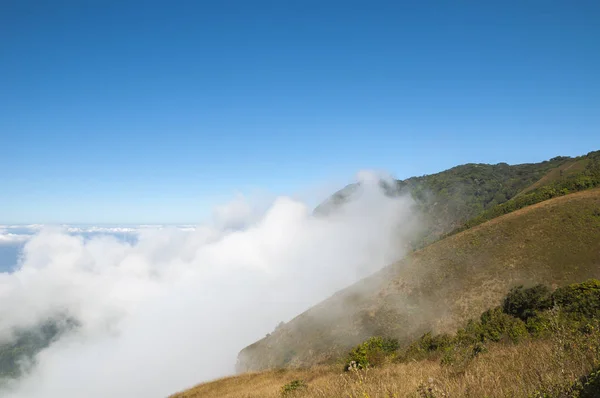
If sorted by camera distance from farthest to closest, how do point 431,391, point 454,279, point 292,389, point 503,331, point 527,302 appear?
point 454,279
point 527,302
point 503,331
point 292,389
point 431,391

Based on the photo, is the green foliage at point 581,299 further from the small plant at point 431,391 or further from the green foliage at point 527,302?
the small plant at point 431,391

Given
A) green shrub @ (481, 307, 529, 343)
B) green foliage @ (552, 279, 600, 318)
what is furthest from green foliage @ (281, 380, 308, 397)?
green foliage @ (552, 279, 600, 318)

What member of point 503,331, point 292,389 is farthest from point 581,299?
point 292,389

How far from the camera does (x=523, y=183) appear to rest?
190 meters

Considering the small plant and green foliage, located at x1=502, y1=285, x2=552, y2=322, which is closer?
the small plant

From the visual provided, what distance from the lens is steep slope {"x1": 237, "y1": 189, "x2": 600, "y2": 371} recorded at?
155ft

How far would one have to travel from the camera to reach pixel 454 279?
55.5 metres

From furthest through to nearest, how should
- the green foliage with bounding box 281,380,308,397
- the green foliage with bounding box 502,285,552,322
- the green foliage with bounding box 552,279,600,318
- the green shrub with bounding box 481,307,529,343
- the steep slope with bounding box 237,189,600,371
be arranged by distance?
the steep slope with bounding box 237,189,600,371, the green foliage with bounding box 502,285,552,322, the green foliage with bounding box 552,279,600,318, the green shrub with bounding box 481,307,529,343, the green foliage with bounding box 281,380,308,397

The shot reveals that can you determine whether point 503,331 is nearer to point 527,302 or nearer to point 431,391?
point 527,302

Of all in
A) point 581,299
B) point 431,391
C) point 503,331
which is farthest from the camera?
point 581,299

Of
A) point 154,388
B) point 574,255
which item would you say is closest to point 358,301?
point 574,255

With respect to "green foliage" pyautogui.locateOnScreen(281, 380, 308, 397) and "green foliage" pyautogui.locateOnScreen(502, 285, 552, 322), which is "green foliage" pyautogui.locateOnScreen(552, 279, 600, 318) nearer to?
"green foliage" pyautogui.locateOnScreen(502, 285, 552, 322)

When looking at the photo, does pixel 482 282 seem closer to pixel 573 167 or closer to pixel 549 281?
pixel 549 281

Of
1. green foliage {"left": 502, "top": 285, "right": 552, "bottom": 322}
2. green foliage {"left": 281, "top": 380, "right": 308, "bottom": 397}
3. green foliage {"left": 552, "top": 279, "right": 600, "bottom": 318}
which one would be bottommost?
green foliage {"left": 502, "top": 285, "right": 552, "bottom": 322}
